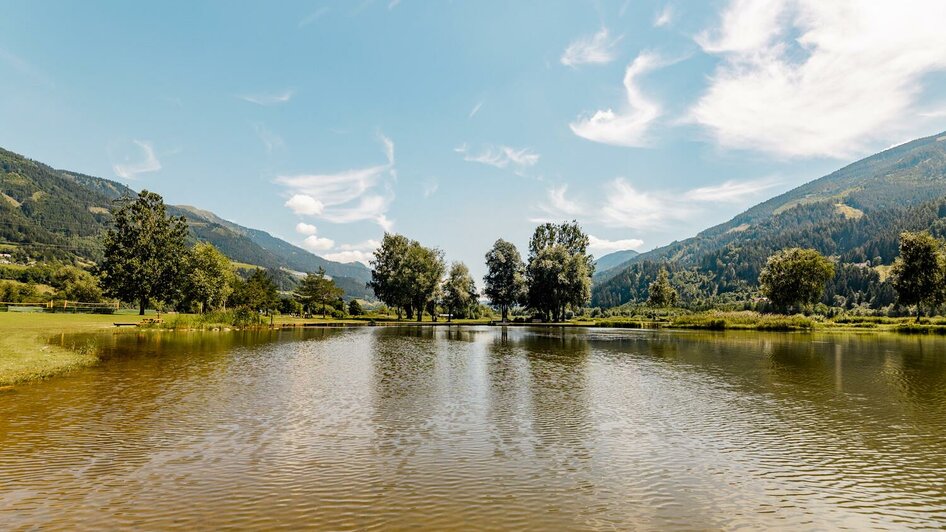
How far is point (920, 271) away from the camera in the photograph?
88.7 metres

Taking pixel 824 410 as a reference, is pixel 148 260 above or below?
above

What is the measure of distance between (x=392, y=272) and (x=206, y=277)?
1504 inches

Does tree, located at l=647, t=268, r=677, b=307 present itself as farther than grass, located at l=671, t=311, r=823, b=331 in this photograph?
Yes

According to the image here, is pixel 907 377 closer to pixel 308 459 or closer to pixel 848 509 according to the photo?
pixel 848 509

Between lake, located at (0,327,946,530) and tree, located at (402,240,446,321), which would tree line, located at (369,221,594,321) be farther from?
lake, located at (0,327,946,530)

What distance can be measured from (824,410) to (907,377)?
1491 cm

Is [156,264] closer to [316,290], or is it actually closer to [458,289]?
[316,290]

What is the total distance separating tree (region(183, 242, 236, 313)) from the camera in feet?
333

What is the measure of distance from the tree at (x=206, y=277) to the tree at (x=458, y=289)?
1941 inches

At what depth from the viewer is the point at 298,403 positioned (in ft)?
71.6

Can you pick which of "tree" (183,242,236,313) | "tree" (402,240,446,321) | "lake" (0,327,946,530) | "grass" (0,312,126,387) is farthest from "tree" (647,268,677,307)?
"grass" (0,312,126,387)

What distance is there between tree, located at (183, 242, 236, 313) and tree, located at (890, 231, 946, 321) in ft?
428

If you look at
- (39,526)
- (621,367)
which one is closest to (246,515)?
(39,526)

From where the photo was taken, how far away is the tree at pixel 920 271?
88.2m
